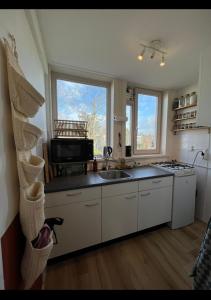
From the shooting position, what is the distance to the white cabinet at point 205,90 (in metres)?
1.39

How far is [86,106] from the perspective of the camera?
6.79 ft

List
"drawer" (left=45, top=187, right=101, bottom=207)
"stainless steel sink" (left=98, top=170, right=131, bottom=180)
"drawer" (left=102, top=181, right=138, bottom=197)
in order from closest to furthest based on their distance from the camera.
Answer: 1. "drawer" (left=45, top=187, right=101, bottom=207)
2. "drawer" (left=102, top=181, right=138, bottom=197)
3. "stainless steel sink" (left=98, top=170, right=131, bottom=180)

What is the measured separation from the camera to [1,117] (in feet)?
1.98

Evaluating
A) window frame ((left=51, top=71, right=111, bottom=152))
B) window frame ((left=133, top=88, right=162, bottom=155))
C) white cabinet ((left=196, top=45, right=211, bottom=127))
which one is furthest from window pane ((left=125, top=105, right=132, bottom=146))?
white cabinet ((left=196, top=45, right=211, bottom=127))

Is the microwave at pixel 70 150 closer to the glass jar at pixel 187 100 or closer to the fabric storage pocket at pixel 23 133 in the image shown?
the fabric storage pocket at pixel 23 133

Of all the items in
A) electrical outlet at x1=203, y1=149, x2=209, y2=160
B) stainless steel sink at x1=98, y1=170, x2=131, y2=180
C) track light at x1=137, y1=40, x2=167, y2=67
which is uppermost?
track light at x1=137, y1=40, x2=167, y2=67

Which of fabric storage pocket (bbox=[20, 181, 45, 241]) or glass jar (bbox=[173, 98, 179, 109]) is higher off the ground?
glass jar (bbox=[173, 98, 179, 109])

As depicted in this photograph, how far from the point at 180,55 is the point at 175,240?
2201 mm

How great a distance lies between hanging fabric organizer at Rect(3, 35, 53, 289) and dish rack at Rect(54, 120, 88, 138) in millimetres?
992

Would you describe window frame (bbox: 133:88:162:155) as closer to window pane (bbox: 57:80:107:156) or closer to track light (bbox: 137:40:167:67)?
window pane (bbox: 57:80:107:156)

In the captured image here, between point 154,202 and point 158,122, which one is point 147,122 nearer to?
point 158,122

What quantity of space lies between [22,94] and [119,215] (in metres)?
1.53

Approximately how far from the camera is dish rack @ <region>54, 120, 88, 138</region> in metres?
1.77
